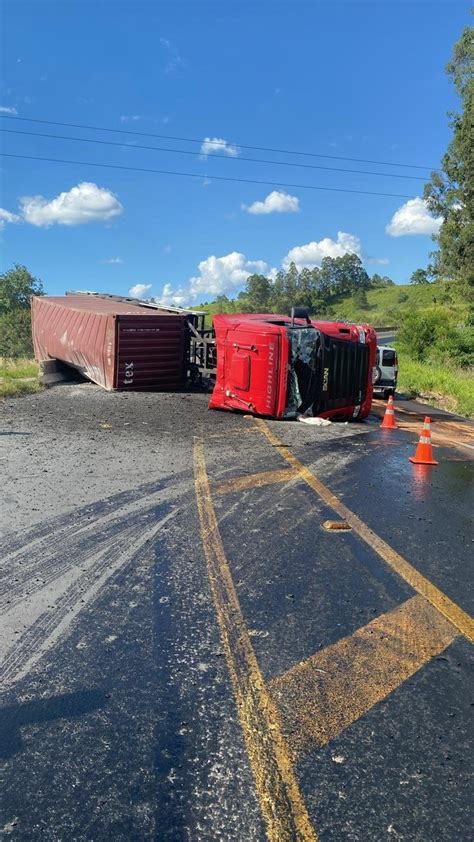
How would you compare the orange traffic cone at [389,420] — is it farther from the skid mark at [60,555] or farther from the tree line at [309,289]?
the tree line at [309,289]

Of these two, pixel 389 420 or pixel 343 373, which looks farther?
pixel 343 373

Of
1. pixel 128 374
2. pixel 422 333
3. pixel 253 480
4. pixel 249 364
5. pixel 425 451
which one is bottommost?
pixel 253 480

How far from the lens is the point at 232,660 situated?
11.2 feet

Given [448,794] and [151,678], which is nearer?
[448,794]

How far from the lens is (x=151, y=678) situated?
10.6ft

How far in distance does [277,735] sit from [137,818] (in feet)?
2.47

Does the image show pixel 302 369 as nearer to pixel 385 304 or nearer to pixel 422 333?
pixel 422 333

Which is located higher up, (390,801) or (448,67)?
(448,67)

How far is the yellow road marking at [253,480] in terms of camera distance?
23.9ft

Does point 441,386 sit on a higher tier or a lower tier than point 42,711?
higher

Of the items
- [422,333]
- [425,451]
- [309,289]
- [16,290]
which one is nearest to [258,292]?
[309,289]

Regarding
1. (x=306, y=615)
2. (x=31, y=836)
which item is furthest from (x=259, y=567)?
(x=31, y=836)

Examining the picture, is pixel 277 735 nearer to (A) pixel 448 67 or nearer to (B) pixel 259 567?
(B) pixel 259 567

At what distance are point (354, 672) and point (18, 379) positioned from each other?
53.9ft
